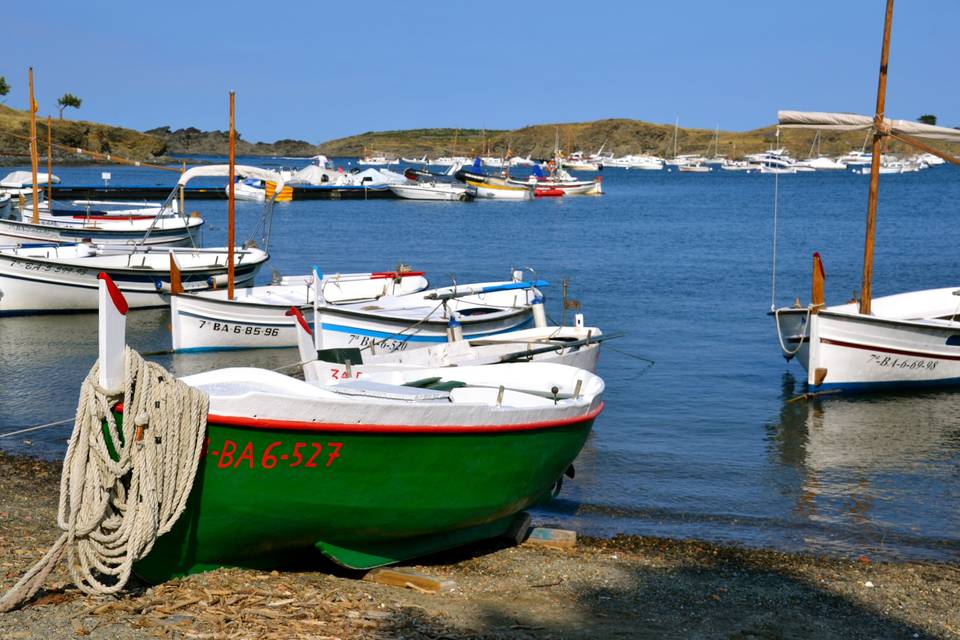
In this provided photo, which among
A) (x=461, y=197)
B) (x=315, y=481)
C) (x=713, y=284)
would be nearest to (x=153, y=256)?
(x=713, y=284)

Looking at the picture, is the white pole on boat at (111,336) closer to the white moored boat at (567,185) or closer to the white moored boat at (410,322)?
the white moored boat at (410,322)

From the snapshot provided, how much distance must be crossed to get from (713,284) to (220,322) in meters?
18.5

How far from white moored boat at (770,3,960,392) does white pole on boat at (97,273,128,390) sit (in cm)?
1335

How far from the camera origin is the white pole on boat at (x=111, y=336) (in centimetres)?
704

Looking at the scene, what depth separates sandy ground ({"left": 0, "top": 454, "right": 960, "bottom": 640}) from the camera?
7.29 meters

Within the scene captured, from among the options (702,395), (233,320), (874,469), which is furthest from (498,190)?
(874,469)

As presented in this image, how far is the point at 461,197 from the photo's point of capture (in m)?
90.0

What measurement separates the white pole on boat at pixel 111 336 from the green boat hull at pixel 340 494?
0.69m

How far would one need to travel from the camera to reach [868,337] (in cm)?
1858

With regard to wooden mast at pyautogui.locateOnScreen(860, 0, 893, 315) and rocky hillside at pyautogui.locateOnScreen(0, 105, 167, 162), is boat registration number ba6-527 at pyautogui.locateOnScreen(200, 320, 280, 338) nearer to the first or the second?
wooden mast at pyautogui.locateOnScreen(860, 0, 893, 315)

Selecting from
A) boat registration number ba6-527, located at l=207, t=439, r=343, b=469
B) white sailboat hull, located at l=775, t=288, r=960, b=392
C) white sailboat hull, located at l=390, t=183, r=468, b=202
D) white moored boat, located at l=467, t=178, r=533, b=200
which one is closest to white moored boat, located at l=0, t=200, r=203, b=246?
white sailboat hull, located at l=775, t=288, r=960, b=392

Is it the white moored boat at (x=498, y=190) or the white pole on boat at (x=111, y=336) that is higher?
the white pole on boat at (x=111, y=336)

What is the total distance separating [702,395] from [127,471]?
44.9 feet

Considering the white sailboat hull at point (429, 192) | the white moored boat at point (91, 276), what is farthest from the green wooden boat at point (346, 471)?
the white sailboat hull at point (429, 192)
